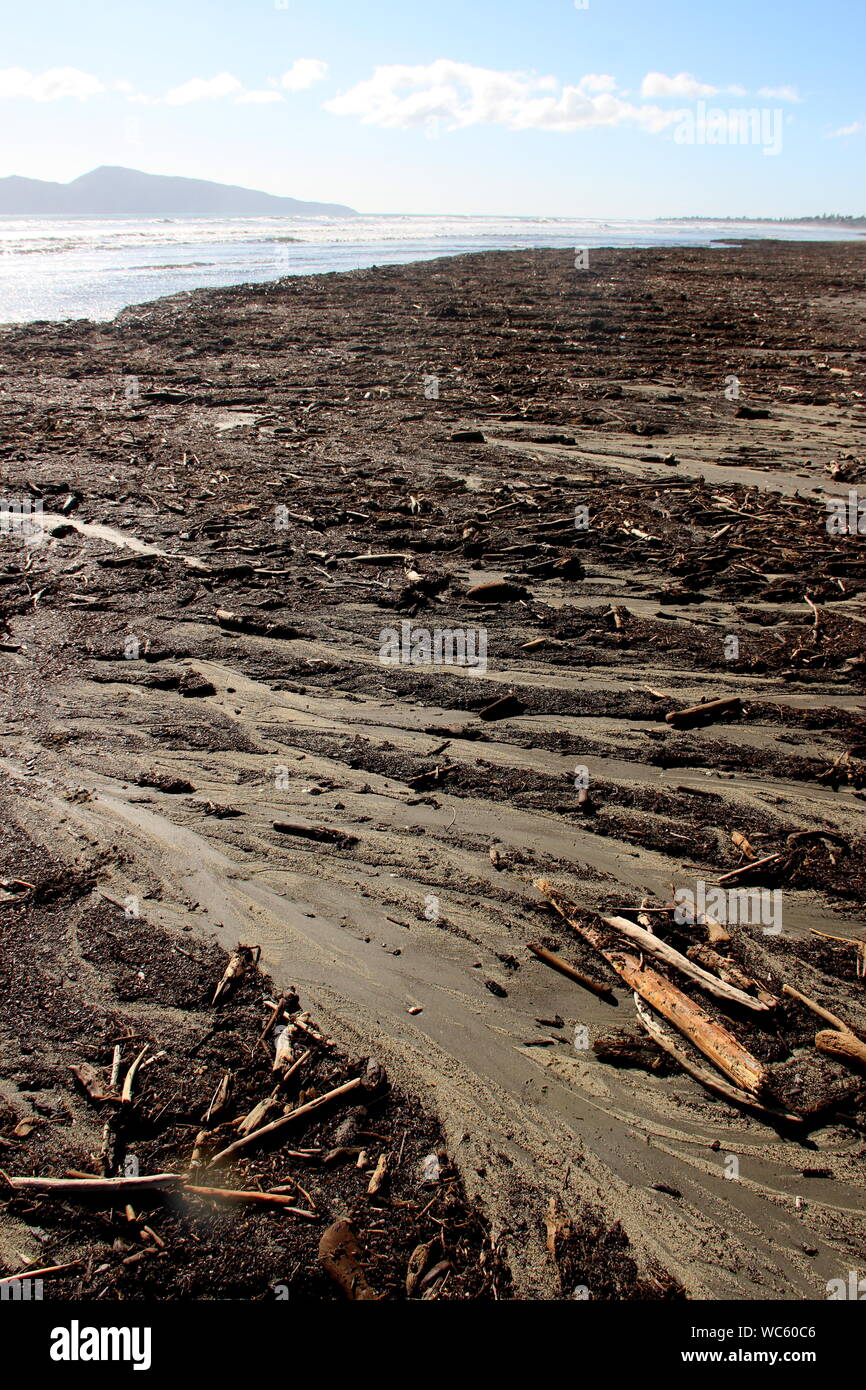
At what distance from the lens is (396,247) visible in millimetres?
61000

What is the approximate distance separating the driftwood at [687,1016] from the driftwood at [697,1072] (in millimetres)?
40

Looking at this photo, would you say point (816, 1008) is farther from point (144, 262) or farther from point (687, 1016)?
point (144, 262)

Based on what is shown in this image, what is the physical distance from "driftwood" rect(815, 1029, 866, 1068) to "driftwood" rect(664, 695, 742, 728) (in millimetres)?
2510

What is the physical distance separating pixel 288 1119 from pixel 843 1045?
2186mm

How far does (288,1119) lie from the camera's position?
2953 millimetres

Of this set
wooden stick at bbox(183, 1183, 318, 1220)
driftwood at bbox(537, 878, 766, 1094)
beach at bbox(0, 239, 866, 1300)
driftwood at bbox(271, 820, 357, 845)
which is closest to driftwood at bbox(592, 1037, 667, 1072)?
beach at bbox(0, 239, 866, 1300)

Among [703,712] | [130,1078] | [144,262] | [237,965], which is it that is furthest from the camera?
[144,262]

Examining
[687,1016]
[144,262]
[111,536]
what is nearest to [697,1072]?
[687,1016]

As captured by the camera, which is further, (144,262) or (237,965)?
(144,262)

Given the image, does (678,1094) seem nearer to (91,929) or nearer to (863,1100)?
(863,1100)

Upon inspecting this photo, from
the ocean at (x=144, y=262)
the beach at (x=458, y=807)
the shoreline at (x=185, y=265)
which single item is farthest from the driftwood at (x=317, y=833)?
the ocean at (x=144, y=262)

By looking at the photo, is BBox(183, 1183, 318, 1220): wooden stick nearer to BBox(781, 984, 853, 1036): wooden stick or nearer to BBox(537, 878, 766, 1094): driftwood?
BBox(537, 878, 766, 1094): driftwood

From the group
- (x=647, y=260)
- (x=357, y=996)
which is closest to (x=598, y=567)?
(x=357, y=996)

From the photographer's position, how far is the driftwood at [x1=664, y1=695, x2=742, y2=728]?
5516mm
